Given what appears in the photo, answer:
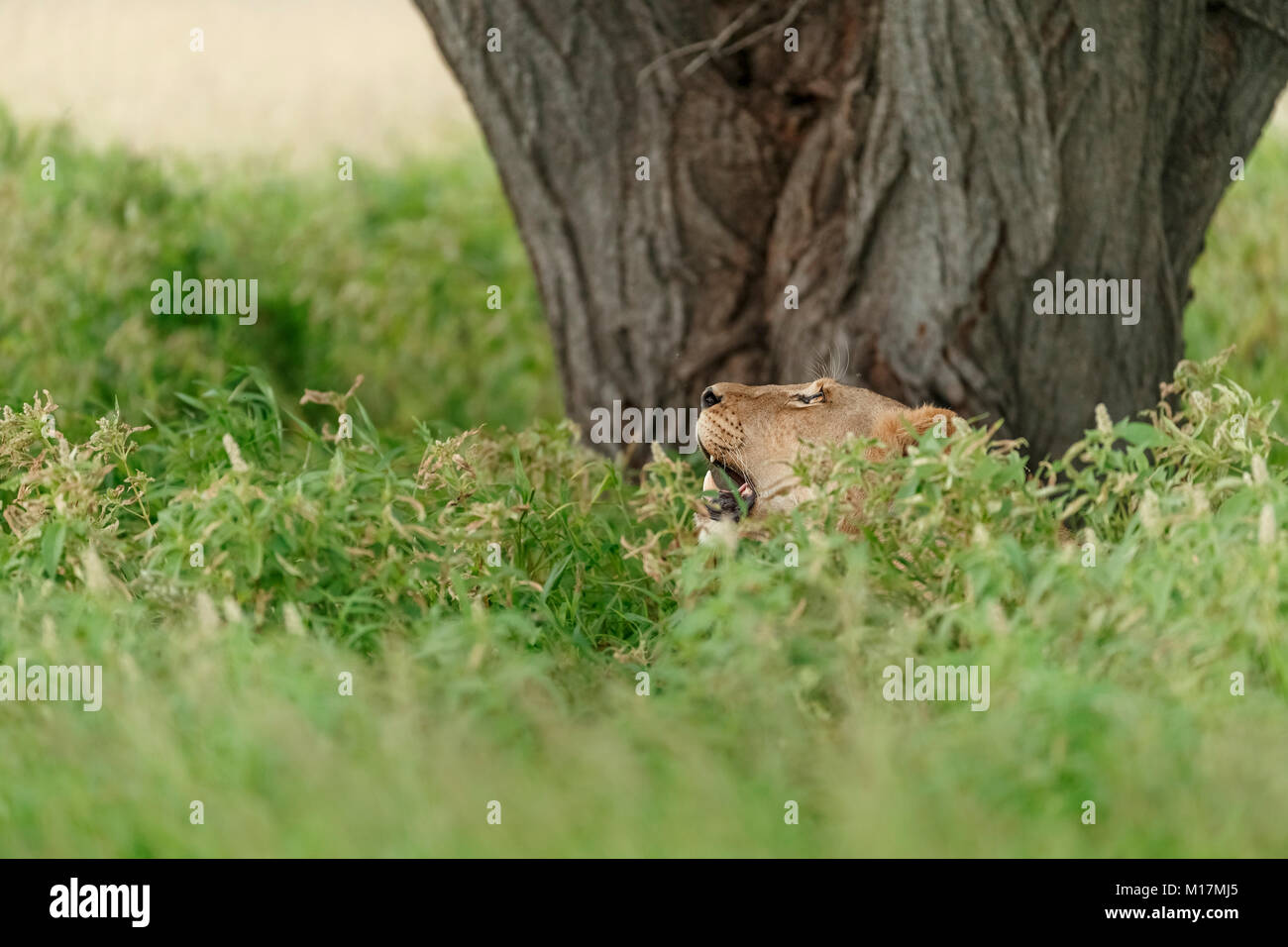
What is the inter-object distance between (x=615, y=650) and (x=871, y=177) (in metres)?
2.13

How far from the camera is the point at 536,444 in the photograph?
5047mm

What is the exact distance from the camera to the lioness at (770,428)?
450 cm

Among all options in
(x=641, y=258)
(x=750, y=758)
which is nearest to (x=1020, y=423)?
(x=641, y=258)

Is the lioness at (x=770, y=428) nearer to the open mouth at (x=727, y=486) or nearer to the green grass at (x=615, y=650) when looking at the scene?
the open mouth at (x=727, y=486)

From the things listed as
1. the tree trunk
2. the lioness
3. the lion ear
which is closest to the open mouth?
the lioness

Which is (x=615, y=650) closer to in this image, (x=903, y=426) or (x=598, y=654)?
(x=598, y=654)

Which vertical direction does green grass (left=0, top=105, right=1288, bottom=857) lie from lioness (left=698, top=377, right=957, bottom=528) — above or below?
below

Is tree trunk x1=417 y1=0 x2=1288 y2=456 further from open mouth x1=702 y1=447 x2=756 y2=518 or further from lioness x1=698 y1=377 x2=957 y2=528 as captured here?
open mouth x1=702 y1=447 x2=756 y2=518

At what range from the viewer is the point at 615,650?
159 inches

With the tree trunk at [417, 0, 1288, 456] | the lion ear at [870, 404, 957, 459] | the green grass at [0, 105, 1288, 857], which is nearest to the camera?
the green grass at [0, 105, 1288, 857]

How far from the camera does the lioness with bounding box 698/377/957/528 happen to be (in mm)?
4504

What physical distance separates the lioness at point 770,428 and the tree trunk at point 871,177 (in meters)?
0.70

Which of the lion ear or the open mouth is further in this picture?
the open mouth

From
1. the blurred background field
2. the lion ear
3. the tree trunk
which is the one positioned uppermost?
the tree trunk
